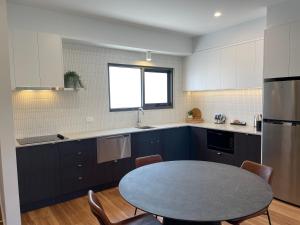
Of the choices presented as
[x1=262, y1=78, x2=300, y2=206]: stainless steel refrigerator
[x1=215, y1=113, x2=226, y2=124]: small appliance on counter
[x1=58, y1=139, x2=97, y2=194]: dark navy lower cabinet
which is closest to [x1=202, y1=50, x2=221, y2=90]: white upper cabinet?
[x1=215, y1=113, x2=226, y2=124]: small appliance on counter

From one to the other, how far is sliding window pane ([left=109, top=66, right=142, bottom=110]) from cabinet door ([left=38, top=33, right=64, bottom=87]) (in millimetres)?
1090

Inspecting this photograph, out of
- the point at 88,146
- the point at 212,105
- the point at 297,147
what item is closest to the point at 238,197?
the point at 297,147

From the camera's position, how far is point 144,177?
1895 mm

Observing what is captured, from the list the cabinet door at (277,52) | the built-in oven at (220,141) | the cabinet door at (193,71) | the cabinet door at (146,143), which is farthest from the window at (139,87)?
the cabinet door at (277,52)

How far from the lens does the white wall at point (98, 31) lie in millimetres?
2938

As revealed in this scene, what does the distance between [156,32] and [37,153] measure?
2.78 m

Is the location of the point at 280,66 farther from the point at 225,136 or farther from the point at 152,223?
the point at 152,223

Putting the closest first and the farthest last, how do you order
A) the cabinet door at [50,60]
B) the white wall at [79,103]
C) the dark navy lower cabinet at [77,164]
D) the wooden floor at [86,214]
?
the wooden floor at [86,214]
the cabinet door at [50,60]
the dark navy lower cabinet at [77,164]
the white wall at [79,103]

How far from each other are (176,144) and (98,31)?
7.79 feet

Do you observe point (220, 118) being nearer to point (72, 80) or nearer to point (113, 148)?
point (113, 148)

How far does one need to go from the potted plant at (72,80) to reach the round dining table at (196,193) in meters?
1.92

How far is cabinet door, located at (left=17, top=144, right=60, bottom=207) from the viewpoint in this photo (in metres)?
2.78

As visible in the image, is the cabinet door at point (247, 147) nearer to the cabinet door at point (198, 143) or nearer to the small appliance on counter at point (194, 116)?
the cabinet door at point (198, 143)

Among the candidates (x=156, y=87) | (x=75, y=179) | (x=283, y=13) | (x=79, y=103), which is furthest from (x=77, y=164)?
(x=283, y=13)
